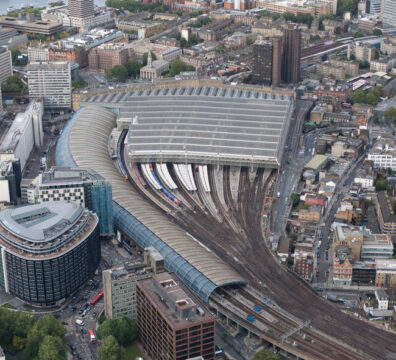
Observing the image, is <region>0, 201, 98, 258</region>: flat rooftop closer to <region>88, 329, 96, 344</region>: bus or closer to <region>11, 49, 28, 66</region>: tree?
<region>88, 329, 96, 344</region>: bus

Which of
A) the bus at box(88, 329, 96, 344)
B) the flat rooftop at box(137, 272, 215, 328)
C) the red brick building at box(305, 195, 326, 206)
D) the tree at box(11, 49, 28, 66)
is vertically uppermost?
the flat rooftop at box(137, 272, 215, 328)

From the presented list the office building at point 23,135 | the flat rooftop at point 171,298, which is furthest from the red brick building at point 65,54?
the flat rooftop at point 171,298

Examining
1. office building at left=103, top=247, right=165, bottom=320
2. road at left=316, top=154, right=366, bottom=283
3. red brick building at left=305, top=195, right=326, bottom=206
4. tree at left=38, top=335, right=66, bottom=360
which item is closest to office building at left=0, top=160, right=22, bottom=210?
office building at left=103, top=247, right=165, bottom=320

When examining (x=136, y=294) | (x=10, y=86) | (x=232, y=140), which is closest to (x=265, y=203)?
(x=232, y=140)

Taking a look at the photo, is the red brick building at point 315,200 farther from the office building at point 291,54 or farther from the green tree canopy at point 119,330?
the office building at point 291,54

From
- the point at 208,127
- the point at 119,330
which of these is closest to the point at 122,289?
the point at 119,330

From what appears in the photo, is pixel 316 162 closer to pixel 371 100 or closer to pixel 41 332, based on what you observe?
pixel 371 100
